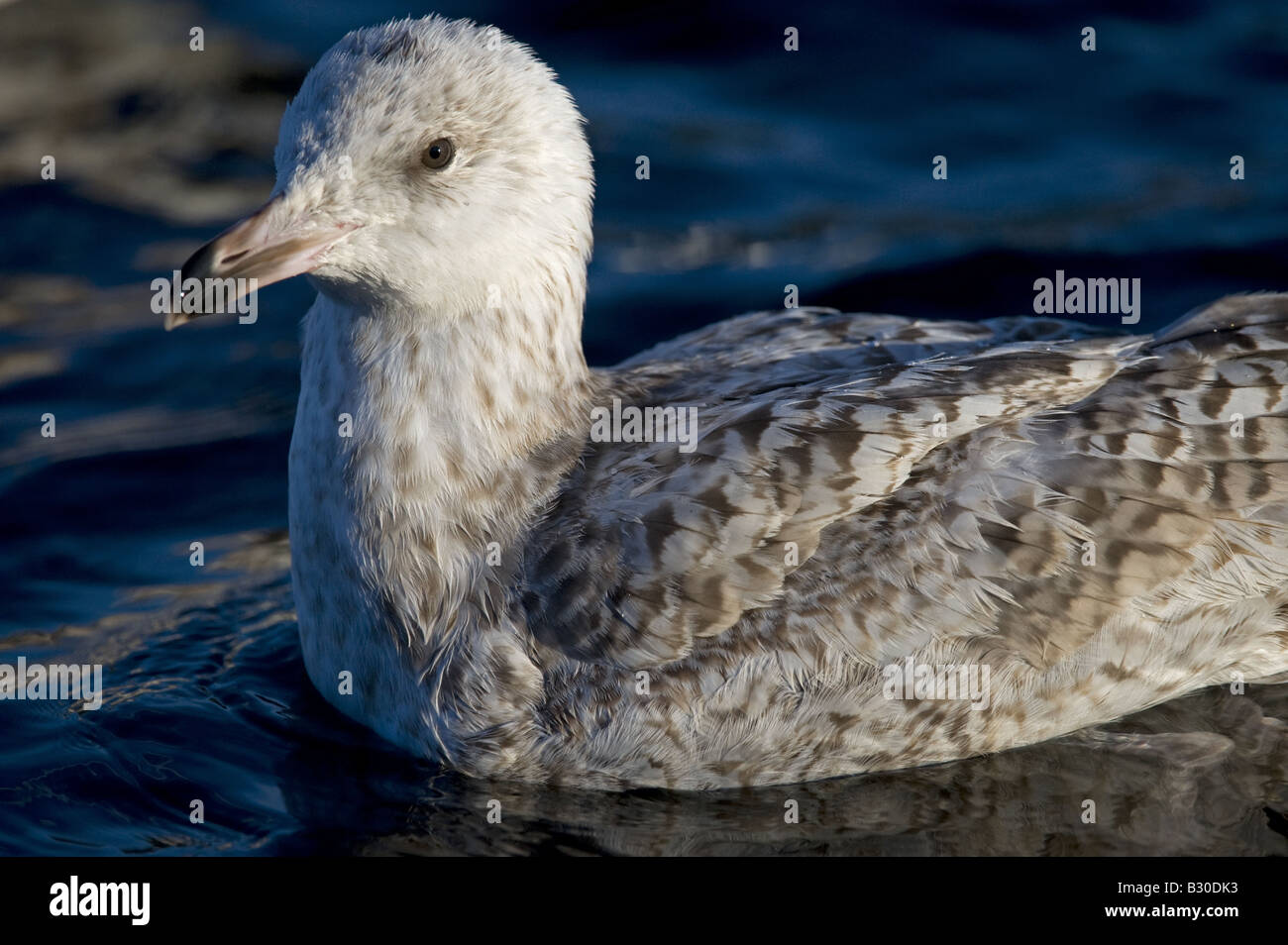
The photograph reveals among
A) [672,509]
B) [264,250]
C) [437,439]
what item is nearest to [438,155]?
[264,250]

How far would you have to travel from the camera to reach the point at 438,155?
575 centimetres

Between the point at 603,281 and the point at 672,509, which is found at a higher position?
the point at 603,281

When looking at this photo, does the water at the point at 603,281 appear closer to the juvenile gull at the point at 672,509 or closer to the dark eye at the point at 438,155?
the juvenile gull at the point at 672,509

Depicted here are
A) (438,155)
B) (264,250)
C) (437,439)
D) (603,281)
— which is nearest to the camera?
(264,250)

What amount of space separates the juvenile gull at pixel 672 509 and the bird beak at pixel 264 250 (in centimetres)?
6

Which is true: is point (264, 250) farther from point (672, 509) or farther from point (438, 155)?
point (672, 509)

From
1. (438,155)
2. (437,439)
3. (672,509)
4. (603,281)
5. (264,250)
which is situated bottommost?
(672,509)

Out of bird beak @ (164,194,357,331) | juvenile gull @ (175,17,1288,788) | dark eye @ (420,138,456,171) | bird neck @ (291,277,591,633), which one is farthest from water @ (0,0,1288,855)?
dark eye @ (420,138,456,171)

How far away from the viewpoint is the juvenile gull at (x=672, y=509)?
5758 millimetres

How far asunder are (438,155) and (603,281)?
13.6 feet

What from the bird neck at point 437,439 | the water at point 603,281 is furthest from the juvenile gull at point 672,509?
the water at point 603,281

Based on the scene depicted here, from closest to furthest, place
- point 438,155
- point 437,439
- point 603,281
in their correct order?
point 438,155 < point 437,439 < point 603,281

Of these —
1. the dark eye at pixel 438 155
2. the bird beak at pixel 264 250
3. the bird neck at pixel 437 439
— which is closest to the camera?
the bird beak at pixel 264 250
